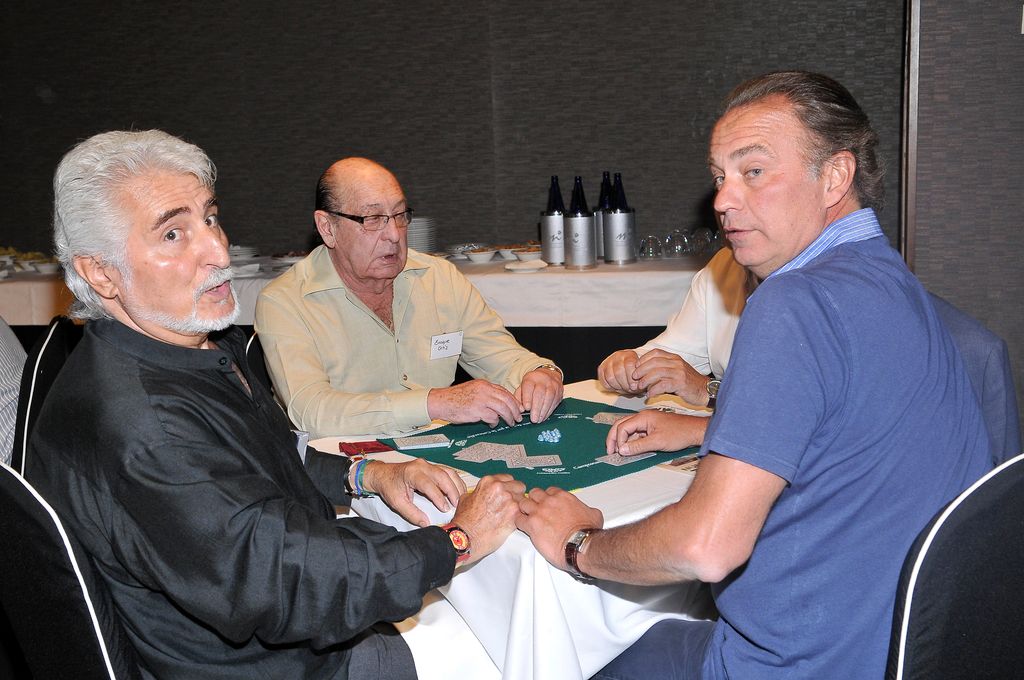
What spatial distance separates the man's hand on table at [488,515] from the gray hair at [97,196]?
0.65 m

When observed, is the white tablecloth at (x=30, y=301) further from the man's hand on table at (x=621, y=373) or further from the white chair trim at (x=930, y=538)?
the white chair trim at (x=930, y=538)

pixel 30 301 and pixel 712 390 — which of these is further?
pixel 30 301

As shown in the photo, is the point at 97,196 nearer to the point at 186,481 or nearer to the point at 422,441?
the point at 186,481

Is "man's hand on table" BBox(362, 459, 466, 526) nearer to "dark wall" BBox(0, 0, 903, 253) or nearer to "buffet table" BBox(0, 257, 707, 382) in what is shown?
"buffet table" BBox(0, 257, 707, 382)

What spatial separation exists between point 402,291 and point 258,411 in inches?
52.6

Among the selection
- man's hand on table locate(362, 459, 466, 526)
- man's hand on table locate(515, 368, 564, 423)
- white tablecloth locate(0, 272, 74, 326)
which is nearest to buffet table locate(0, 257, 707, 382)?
white tablecloth locate(0, 272, 74, 326)

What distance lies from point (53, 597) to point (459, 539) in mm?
576

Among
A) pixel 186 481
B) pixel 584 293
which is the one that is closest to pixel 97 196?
pixel 186 481

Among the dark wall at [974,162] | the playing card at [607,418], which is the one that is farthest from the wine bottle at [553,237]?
the playing card at [607,418]

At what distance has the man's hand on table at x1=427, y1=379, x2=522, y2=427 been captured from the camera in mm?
1972

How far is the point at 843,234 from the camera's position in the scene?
124cm

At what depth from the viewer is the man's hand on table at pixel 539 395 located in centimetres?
199

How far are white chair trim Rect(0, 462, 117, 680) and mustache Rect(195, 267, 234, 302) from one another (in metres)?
0.37

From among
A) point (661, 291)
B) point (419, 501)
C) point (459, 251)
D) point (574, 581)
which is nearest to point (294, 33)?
point (459, 251)
